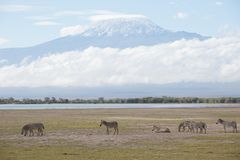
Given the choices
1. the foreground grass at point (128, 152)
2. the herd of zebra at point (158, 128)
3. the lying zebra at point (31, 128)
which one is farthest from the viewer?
the herd of zebra at point (158, 128)

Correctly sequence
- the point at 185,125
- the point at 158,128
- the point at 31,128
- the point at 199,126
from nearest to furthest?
1. the point at 31,128
2. the point at 199,126
3. the point at 158,128
4. the point at 185,125

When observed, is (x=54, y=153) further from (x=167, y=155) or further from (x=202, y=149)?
(x=202, y=149)

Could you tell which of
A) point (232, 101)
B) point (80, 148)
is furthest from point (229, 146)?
point (232, 101)

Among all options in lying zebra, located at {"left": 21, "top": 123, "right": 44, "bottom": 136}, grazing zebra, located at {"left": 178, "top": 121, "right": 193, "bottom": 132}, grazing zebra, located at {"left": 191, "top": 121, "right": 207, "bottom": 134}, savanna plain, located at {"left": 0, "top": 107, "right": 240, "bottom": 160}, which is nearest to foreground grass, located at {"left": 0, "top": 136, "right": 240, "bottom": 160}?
savanna plain, located at {"left": 0, "top": 107, "right": 240, "bottom": 160}

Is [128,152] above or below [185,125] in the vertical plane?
below

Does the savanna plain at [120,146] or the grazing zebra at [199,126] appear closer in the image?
the savanna plain at [120,146]

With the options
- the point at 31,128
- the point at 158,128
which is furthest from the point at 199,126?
the point at 31,128

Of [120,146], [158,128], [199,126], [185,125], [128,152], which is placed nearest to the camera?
[128,152]

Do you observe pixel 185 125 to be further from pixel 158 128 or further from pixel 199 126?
pixel 158 128

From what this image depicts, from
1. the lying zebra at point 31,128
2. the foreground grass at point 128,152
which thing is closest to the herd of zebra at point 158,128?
the lying zebra at point 31,128

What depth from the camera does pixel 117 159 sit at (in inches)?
935

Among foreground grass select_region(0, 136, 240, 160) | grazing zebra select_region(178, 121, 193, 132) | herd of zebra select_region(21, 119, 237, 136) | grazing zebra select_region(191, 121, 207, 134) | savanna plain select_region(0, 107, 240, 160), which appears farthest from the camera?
grazing zebra select_region(178, 121, 193, 132)

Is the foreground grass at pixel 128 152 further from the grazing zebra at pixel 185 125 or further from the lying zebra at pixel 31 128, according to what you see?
the grazing zebra at pixel 185 125

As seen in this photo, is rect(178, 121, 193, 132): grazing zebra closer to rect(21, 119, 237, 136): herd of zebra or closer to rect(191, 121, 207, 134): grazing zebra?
rect(21, 119, 237, 136): herd of zebra
